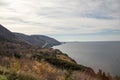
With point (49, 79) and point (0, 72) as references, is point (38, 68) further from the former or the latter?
point (0, 72)

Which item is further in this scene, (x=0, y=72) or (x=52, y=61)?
(x=52, y=61)

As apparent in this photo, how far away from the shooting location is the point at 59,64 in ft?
157

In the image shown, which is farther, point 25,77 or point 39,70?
point 39,70

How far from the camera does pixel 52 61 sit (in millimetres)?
49375

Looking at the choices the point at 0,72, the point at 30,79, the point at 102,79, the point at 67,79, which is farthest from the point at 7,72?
the point at 102,79

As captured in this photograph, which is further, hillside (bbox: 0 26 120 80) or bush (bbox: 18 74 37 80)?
hillside (bbox: 0 26 120 80)

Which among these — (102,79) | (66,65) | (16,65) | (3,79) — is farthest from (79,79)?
→ (66,65)

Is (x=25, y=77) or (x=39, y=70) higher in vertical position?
(x=25, y=77)

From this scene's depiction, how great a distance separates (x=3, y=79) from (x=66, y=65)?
35.7 metres

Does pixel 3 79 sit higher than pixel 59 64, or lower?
higher

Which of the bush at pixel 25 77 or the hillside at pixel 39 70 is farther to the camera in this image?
the hillside at pixel 39 70

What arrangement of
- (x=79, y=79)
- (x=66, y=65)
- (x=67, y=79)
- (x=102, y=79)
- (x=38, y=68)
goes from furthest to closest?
1. (x=66, y=65)
2. (x=102, y=79)
3. (x=38, y=68)
4. (x=79, y=79)
5. (x=67, y=79)

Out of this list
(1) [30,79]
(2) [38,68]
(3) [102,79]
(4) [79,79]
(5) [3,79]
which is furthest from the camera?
(3) [102,79]

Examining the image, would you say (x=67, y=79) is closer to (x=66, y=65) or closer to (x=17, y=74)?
(x=17, y=74)
